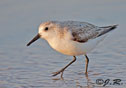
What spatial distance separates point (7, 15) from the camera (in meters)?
10.8

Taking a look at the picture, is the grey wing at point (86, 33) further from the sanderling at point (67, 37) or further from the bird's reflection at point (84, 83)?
the bird's reflection at point (84, 83)

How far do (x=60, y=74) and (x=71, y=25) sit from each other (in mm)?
1020

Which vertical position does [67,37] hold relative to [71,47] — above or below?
above

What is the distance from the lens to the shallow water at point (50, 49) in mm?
7457

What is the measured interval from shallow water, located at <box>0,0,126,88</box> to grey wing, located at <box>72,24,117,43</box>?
2.10 ft

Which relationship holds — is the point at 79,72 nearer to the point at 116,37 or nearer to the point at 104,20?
the point at 116,37

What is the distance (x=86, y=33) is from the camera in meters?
8.00

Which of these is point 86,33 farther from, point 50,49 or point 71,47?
point 50,49

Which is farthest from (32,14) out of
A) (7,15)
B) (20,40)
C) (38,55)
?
(38,55)

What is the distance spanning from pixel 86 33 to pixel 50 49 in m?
1.60

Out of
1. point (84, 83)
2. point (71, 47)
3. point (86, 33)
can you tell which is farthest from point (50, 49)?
point (84, 83)

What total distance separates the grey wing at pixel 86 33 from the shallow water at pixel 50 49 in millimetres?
639

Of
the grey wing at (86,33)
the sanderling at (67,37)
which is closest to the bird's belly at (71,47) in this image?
the sanderling at (67,37)

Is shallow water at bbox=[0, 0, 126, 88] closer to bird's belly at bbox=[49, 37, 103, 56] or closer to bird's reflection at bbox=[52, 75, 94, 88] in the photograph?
bird's reflection at bbox=[52, 75, 94, 88]
